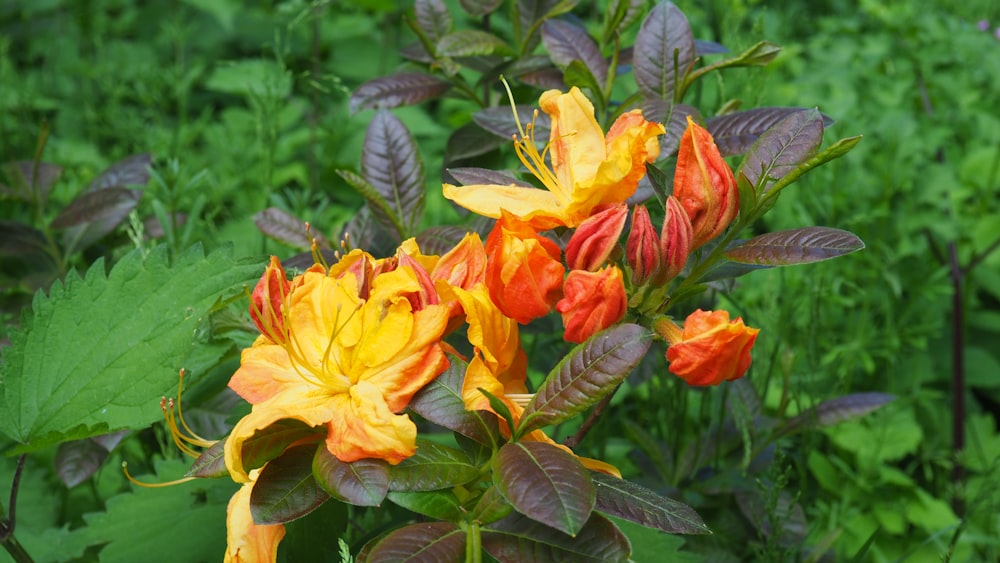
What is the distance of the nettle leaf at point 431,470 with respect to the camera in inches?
38.3

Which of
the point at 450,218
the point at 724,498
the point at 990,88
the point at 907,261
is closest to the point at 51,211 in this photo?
the point at 450,218

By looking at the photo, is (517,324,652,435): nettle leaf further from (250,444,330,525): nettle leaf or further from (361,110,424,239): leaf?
(361,110,424,239): leaf

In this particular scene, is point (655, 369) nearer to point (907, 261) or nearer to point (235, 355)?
point (235, 355)

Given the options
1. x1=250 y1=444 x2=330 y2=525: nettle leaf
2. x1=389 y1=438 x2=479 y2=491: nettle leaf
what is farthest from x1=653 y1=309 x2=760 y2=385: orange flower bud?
x1=250 y1=444 x2=330 y2=525: nettle leaf

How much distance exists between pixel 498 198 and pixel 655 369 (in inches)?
28.0

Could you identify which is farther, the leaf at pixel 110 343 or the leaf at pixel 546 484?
the leaf at pixel 110 343

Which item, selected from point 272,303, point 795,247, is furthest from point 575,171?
point 272,303

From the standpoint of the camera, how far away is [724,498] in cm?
172

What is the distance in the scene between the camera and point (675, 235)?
988 millimetres

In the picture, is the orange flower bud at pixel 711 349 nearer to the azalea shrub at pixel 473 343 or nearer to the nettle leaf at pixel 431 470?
the azalea shrub at pixel 473 343

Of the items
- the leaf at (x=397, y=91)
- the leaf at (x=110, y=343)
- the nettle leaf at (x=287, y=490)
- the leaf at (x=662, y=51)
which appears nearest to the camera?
the nettle leaf at (x=287, y=490)

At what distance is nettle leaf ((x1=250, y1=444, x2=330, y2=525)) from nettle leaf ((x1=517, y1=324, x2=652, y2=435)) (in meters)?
0.22

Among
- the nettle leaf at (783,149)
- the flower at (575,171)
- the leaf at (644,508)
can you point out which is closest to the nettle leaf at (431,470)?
the leaf at (644,508)

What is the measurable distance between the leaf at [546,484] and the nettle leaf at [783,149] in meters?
0.37
